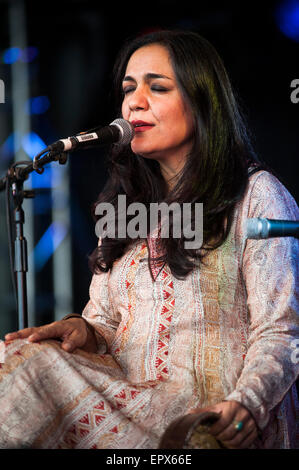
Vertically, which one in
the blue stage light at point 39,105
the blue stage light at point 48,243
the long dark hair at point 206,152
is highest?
the blue stage light at point 39,105

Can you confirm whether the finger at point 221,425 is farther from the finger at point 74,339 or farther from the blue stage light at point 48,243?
the blue stage light at point 48,243

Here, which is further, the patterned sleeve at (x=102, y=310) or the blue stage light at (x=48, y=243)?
the blue stage light at (x=48, y=243)

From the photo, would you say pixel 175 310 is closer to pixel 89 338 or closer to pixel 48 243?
pixel 89 338

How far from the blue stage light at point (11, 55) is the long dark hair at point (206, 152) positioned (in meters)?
2.02

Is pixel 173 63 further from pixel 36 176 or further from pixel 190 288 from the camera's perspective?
pixel 36 176

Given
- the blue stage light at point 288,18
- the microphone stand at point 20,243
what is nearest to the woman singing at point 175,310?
the microphone stand at point 20,243

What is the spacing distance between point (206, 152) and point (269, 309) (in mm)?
587

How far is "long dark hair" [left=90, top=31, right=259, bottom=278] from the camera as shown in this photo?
182 centimetres

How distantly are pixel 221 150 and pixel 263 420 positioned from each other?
89 centimetres

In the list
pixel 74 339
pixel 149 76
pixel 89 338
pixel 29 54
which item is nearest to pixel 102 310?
pixel 89 338

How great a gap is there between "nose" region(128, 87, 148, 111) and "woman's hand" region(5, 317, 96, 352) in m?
0.73

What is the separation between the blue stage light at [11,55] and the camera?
387 cm

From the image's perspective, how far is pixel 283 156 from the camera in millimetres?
2857

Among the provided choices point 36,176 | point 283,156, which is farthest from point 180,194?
point 36,176
